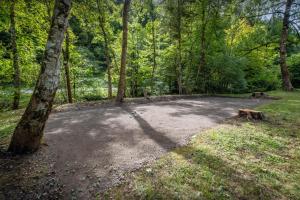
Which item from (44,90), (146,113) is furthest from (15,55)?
(44,90)

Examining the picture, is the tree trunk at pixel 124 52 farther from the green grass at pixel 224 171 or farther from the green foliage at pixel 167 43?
the green grass at pixel 224 171

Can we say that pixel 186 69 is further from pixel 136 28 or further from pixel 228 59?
pixel 136 28

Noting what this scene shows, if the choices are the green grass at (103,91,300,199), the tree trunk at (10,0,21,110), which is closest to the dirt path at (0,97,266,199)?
the green grass at (103,91,300,199)

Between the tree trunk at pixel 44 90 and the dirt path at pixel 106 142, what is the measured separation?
Result: 1.43ft

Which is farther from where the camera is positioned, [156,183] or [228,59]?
[228,59]

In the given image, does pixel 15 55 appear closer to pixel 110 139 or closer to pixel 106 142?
pixel 110 139

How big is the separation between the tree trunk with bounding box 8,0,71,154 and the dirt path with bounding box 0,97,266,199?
0.44 m

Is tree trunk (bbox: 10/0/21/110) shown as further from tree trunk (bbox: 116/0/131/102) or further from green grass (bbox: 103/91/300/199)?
green grass (bbox: 103/91/300/199)

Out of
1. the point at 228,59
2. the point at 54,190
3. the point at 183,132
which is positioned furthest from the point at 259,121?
the point at 228,59

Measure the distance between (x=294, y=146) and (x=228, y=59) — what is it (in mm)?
9662

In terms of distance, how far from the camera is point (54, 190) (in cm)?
316

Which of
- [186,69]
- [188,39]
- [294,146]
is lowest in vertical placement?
[294,146]

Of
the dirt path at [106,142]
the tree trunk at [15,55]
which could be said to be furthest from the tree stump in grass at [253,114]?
the tree trunk at [15,55]

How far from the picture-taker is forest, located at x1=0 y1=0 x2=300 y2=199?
3434mm
